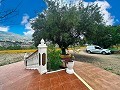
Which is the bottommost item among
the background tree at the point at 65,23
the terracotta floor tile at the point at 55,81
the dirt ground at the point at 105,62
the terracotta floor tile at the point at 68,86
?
the terracotta floor tile at the point at 68,86

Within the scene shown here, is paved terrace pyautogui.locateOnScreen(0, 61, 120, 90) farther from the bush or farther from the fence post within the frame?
the bush

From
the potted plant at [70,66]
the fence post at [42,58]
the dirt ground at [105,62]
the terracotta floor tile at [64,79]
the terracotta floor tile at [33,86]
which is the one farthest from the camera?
the dirt ground at [105,62]

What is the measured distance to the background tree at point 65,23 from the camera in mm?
18094

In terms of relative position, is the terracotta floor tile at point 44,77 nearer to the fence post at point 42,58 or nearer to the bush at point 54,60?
the fence post at point 42,58

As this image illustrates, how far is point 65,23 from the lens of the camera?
1817 cm

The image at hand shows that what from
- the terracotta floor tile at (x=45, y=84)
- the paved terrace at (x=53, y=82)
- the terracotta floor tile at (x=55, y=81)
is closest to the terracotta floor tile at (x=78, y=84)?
the paved terrace at (x=53, y=82)

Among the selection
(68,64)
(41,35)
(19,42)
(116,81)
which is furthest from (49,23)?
(19,42)

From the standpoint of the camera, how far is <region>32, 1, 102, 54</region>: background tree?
18.1 meters

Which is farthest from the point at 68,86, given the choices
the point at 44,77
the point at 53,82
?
the point at 44,77

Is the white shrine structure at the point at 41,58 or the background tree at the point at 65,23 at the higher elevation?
the background tree at the point at 65,23

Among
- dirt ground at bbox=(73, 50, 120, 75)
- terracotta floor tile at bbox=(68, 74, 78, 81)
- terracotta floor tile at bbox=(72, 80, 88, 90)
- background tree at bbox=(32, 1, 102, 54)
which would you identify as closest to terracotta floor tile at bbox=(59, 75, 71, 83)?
terracotta floor tile at bbox=(68, 74, 78, 81)

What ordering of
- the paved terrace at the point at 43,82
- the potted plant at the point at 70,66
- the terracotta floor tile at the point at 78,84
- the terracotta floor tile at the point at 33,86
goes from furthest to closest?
the potted plant at the point at 70,66, the terracotta floor tile at the point at 78,84, the paved terrace at the point at 43,82, the terracotta floor tile at the point at 33,86

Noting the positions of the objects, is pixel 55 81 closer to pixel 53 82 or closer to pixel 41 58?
pixel 53 82

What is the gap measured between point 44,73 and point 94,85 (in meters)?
2.61
